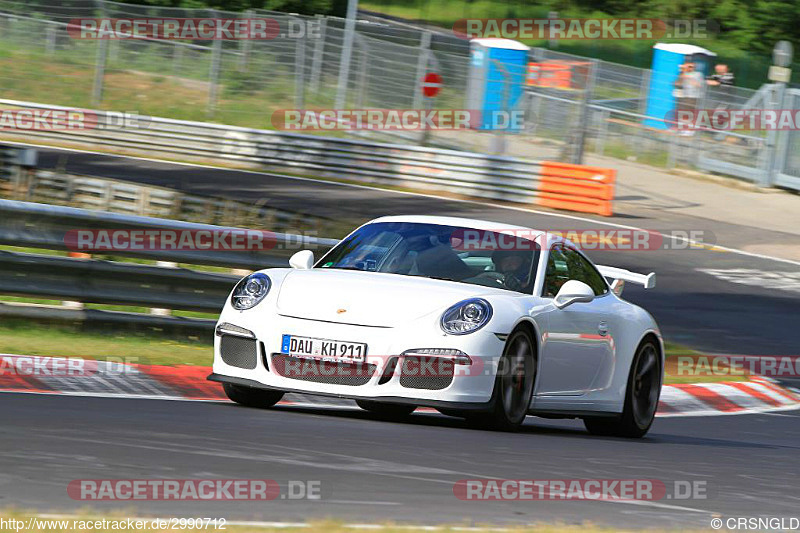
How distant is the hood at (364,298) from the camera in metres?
7.75

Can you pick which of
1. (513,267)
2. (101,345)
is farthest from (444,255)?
(101,345)

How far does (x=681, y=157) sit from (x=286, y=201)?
39.6 ft

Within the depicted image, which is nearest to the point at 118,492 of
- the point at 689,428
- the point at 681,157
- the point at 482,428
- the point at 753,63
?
the point at 482,428

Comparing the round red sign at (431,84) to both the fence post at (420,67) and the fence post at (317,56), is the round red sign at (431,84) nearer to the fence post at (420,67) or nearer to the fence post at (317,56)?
the fence post at (420,67)

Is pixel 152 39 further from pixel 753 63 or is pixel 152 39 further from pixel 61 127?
pixel 753 63

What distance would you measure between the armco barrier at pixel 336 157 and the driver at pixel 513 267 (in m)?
16.5

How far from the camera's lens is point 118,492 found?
5.05 m

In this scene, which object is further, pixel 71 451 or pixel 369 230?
pixel 369 230

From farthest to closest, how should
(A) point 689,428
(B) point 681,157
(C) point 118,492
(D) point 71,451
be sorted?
(B) point 681,157
(A) point 689,428
(D) point 71,451
(C) point 118,492

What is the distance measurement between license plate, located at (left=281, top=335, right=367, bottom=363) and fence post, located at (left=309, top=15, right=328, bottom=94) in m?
21.9

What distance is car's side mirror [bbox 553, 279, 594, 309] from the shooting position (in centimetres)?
852

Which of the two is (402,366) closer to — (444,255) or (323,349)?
(323,349)

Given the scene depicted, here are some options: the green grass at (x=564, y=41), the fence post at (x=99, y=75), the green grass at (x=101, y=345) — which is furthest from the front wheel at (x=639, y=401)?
the green grass at (x=564, y=41)

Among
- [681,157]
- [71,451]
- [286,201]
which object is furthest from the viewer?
[681,157]
